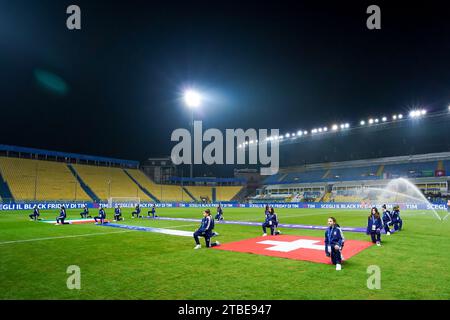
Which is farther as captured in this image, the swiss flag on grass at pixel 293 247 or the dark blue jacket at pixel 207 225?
the dark blue jacket at pixel 207 225

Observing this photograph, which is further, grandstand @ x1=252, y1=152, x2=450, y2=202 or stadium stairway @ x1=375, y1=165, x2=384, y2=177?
stadium stairway @ x1=375, y1=165, x2=384, y2=177

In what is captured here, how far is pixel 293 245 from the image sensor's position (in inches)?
527

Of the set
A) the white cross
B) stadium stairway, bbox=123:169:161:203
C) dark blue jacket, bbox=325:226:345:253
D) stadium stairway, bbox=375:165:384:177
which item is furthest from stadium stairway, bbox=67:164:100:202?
stadium stairway, bbox=375:165:384:177

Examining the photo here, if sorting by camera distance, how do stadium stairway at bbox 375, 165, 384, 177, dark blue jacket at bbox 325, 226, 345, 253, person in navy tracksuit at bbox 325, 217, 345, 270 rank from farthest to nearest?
stadium stairway at bbox 375, 165, 384, 177, dark blue jacket at bbox 325, 226, 345, 253, person in navy tracksuit at bbox 325, 217, 345, 270

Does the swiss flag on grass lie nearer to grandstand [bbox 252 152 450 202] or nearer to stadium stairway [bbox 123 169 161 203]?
grandstand [bbox 252 152 450 202]

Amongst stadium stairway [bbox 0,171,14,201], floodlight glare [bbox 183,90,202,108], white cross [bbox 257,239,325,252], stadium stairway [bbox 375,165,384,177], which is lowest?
white cross [bbox 257,239,325,252]

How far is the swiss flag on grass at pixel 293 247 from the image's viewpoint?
11.0 m

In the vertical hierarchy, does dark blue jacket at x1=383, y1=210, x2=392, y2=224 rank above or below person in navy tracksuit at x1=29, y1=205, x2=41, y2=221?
above

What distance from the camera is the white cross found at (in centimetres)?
1255

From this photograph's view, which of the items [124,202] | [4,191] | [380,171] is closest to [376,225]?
[124,202]

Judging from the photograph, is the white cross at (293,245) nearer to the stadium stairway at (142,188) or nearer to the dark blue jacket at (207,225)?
the dark blue jacket at (207,225)

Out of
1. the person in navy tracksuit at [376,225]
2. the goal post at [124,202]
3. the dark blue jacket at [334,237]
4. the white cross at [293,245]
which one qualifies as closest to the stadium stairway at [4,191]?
the goal post at [124,202]

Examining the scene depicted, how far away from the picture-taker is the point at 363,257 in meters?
10.8

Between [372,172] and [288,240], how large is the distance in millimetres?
62647
